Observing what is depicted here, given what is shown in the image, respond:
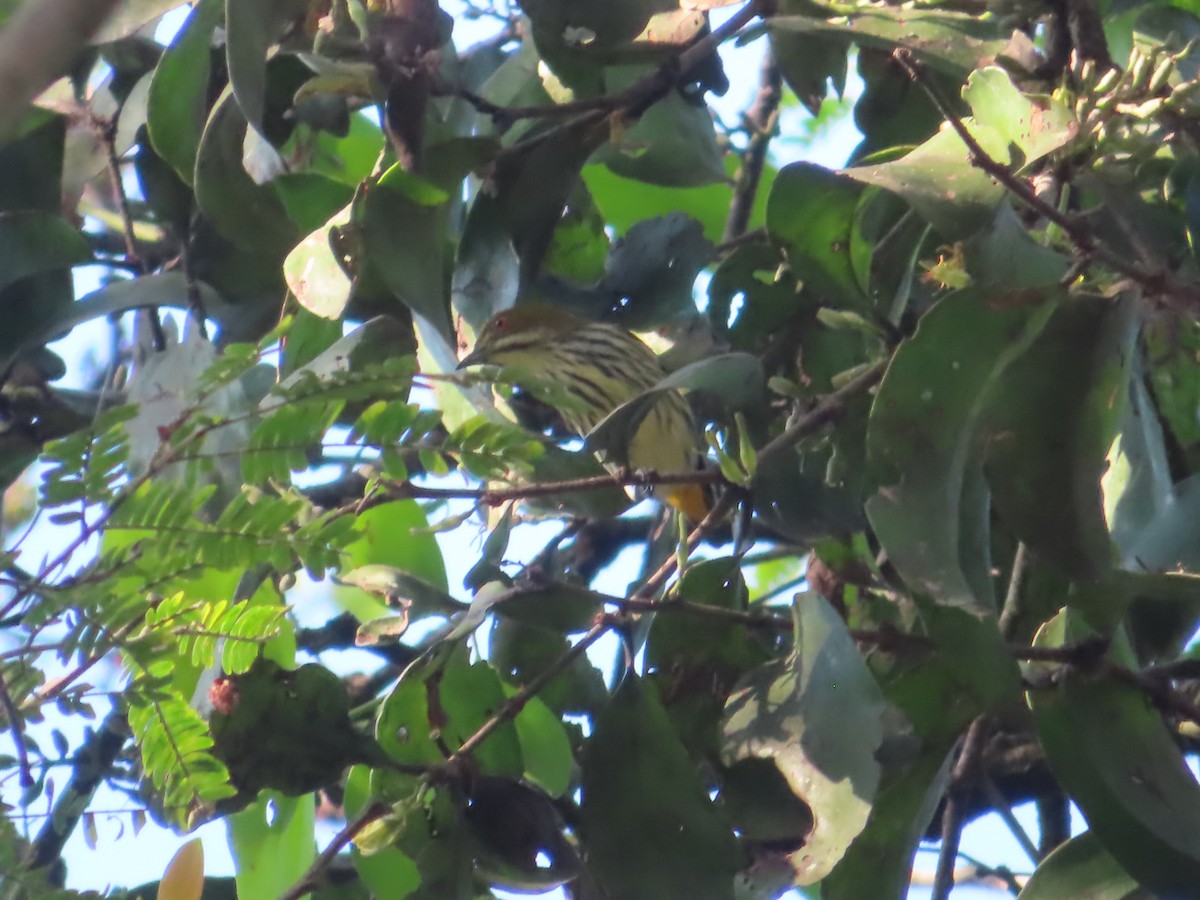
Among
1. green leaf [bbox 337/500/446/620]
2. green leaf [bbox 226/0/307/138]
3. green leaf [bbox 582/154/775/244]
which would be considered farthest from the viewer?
green leaf [bbox 582/154/775/244]

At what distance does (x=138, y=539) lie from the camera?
1.27 meters

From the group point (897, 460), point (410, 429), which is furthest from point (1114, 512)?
point (410, 429)

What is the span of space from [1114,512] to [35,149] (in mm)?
1580

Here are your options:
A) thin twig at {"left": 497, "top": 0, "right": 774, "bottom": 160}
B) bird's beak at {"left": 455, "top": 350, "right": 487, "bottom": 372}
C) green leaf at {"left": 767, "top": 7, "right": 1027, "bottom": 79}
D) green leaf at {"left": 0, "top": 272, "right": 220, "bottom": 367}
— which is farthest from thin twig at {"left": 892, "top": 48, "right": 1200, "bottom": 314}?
green leaf at {"left": 0, "top": 272, "right": 220, "bottom": 367}

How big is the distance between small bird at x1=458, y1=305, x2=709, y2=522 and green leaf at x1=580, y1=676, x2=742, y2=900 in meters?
1.29

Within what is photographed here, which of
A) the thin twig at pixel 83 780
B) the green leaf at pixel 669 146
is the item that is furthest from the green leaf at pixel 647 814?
the green leaf at pixel 669 146

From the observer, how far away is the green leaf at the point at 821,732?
1325 mm

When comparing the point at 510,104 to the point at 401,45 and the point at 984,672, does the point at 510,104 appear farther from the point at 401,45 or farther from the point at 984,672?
the point at 984,672

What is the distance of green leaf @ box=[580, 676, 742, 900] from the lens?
1458mm

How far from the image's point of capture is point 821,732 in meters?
1.38

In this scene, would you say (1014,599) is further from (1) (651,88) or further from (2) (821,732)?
(1) (651,88)

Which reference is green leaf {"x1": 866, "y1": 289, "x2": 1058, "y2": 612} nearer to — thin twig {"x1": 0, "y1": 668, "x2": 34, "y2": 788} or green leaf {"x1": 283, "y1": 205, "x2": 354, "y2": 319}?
green leaf {"x1": 283, "y1": 205, "x2": 354, "y2": 319}

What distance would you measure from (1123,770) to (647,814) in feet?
1.56

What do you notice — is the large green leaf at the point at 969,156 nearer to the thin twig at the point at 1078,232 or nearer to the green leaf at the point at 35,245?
the thin twig at the point at 1078,232
